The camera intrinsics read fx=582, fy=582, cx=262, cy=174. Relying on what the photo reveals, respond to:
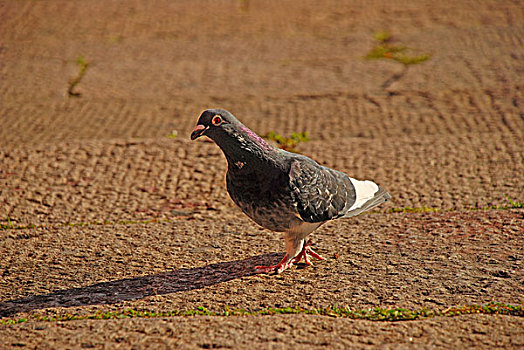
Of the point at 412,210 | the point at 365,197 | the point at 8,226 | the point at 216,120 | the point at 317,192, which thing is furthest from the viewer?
the point at 412,210

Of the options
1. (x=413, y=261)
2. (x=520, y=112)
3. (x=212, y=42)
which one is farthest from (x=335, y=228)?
(x=212, y=42)

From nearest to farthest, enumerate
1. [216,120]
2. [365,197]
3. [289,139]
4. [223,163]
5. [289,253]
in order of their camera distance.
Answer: [216,120]
[289,253]
[365,197]
[223,163]
[289,139]

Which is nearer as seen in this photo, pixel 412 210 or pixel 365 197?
pixel 365 197

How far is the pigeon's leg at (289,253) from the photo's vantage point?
3373 millimetres

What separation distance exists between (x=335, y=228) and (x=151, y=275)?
1.38 meters

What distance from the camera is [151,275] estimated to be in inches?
137

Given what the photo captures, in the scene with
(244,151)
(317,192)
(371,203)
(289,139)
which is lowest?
(289,139)

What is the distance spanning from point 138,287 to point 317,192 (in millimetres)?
1161

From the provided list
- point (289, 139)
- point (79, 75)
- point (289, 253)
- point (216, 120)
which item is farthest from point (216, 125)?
point (79, 75)

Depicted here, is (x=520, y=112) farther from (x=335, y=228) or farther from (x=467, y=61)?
(x=335, y=228)

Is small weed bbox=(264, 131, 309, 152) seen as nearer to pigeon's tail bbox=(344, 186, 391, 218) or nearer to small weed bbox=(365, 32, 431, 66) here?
pigeon's tail bbox=(344, 186, 391, 218)

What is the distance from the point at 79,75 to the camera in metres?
7.23

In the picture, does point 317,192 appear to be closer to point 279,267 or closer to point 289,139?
point 279,267

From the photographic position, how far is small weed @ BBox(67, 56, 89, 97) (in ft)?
22.3
